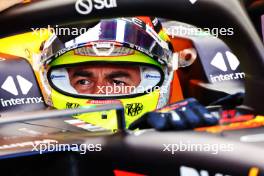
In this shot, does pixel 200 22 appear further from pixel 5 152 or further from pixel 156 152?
pixel 5 152

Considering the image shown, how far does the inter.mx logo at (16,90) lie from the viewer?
1.29 meters

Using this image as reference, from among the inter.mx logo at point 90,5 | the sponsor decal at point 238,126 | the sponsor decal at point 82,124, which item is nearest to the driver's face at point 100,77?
the sponsor decal at point 82,124

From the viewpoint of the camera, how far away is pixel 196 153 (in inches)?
32.0

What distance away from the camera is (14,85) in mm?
1302

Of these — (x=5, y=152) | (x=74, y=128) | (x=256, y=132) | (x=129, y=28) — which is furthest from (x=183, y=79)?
(x=5, y=152)

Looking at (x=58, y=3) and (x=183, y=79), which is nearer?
(x=58, y=3)

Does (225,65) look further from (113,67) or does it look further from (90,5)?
(90,5)

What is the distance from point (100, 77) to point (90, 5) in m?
→ 0.32

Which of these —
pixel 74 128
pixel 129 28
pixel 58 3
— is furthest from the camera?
pixel 129 28

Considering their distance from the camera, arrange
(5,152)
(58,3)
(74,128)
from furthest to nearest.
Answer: (74,128)
(58,3)
(5,152)

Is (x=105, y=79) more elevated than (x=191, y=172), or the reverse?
(x=105, y=79)

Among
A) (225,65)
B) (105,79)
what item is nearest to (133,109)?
(105,79)

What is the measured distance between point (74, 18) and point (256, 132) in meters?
0.36

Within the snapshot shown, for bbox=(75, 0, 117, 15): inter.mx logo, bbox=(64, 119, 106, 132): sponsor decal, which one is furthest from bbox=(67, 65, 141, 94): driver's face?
bbox=(75, 0, 117, 15): inter.mx logo
